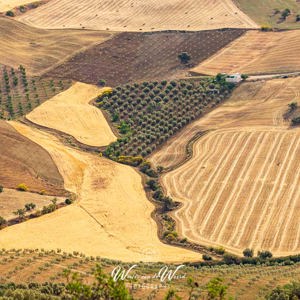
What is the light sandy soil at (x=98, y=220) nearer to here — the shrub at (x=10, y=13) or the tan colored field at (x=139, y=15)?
the tan colored field at (x=139, y=15)

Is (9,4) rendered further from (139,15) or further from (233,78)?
(233,78)

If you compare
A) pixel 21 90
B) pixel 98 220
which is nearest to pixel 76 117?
pixel 21 90

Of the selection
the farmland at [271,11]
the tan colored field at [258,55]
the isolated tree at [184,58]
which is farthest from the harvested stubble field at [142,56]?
the farmland at [271,11]

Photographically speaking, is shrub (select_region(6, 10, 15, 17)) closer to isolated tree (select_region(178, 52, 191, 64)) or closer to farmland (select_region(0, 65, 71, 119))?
farmland (select_region(0, 65, 71, 119))

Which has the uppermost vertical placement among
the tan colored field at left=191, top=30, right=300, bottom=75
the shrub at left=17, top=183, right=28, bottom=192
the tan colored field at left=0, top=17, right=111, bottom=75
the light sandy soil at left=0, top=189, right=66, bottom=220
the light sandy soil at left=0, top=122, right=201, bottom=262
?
the tan colored field at left=0, top=17, right=111, bottom=75

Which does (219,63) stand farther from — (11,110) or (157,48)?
(11,110)

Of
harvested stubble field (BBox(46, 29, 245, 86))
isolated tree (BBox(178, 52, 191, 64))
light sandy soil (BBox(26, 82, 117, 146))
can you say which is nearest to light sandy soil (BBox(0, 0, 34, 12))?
harvested stubble field (BBox(46, 29, 245, 86))
